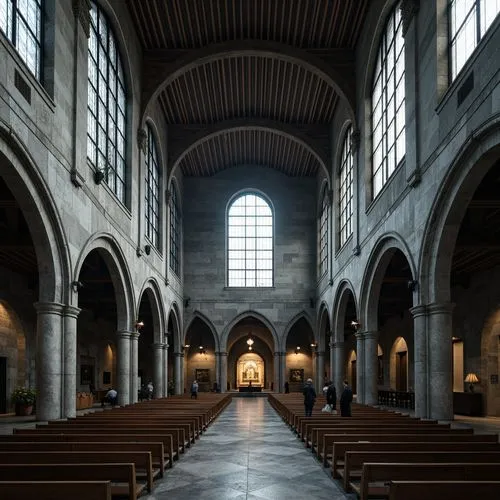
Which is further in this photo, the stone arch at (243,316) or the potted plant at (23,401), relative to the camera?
the stone arch at (243,316)

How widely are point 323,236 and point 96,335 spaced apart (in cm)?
1492

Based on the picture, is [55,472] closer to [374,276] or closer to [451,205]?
[451,205]

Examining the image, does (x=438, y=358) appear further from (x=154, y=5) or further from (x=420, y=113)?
(x=154, y=5)

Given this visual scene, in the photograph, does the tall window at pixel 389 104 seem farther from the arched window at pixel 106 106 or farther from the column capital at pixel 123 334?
the column capital at pixel 123 334

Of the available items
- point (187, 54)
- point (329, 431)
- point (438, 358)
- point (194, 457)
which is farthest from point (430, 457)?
point (187, 54)

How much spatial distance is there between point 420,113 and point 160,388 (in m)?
21.2

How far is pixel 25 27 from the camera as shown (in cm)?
1595

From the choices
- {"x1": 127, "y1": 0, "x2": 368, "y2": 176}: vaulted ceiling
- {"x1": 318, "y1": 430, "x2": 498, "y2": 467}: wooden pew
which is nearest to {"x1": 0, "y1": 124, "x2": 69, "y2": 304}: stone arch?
{"x1": 318, "y1": 430, "x2": 498, "y2": 467}: wooden pew

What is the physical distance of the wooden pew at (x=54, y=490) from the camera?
6270 millimetres

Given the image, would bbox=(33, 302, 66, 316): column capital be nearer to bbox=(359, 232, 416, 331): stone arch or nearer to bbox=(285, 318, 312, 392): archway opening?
bbox=(359, 232, 416, 331): stone arch

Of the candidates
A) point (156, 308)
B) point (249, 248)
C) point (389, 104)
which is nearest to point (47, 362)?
point (389, 104)

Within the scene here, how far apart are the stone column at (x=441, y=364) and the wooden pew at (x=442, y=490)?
10755 millimetres

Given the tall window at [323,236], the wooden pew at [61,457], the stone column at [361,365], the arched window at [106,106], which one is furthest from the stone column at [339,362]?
the wooden pew at [61,457]

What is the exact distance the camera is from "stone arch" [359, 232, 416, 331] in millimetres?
21970
